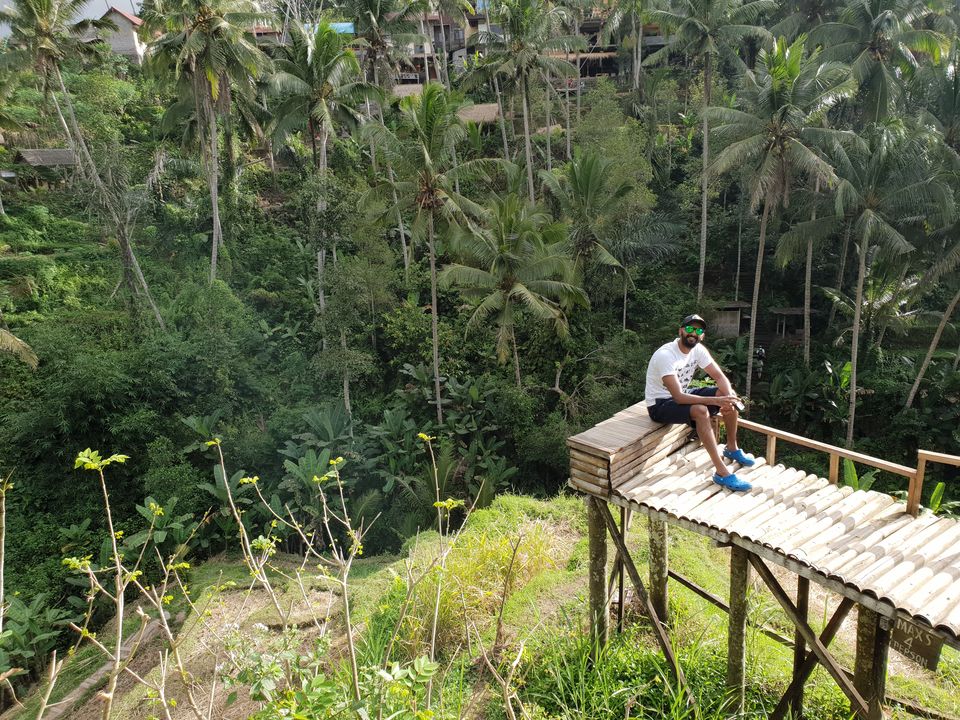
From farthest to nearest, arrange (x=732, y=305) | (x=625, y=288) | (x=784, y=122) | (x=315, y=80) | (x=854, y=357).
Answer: (x=732, y=305), (x=625, y=288), (x=315, y=80), (x=854, y=357), (x=784, y=122)

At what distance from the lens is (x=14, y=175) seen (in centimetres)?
2538

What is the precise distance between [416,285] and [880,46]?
1659 cm

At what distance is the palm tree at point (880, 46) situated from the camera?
61.1 feet

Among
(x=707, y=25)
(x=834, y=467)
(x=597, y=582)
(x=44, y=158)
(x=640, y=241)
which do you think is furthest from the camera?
(x=44, y=158)

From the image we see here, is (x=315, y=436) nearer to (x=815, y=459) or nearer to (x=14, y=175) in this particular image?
(x=815, y=459)

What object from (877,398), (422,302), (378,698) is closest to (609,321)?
(422,302)

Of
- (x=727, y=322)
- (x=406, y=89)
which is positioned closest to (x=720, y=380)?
(x=727, y=322)

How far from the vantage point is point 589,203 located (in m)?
17.4

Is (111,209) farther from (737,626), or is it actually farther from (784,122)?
(737,626)

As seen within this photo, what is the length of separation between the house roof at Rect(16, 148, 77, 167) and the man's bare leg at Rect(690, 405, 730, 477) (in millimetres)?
29469

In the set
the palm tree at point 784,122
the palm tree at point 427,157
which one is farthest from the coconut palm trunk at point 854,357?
the palm tree at point 427,157

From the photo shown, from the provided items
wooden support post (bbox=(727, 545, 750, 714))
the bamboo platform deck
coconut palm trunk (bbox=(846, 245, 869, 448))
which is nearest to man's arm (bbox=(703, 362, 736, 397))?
the bamboo platform deck

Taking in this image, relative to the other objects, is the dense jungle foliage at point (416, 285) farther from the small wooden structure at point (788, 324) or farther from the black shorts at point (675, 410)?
the black shorts at point (675, 410)

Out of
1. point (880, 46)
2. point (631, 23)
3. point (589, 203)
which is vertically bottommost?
point (589, 203)
